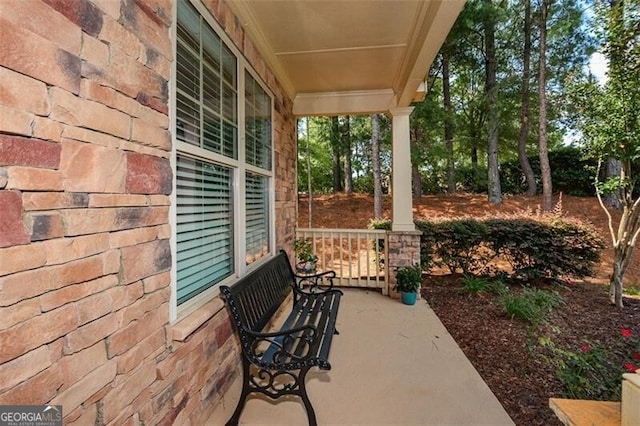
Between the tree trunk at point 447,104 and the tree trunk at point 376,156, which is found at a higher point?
the tree trunk at point 447,104

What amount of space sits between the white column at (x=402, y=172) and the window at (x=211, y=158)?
6.92ft

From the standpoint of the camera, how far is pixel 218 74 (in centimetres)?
220

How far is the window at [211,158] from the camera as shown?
1764 mm

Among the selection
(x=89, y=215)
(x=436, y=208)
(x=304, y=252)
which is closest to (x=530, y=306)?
(x=304, y=252)

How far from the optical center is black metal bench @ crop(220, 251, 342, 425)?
1819 millimetres

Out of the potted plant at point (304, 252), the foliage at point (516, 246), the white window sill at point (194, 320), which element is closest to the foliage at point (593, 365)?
the foliage at point (516, 246)

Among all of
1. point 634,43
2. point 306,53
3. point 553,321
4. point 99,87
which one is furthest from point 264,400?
point 634,43

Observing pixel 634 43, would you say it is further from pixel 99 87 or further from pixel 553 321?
pixel 99 87

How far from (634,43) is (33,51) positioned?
594 cm

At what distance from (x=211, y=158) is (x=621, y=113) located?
5080 mm

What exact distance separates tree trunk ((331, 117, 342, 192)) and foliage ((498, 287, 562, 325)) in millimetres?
8860

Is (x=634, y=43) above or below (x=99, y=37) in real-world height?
above

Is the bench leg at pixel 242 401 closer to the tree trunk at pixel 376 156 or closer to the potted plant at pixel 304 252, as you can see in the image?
the potted plant at pixel 304 252

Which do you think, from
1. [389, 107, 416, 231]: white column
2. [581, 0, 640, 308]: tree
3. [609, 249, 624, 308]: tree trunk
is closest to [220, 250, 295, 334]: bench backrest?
[389, 107, 416, 231]: white column
